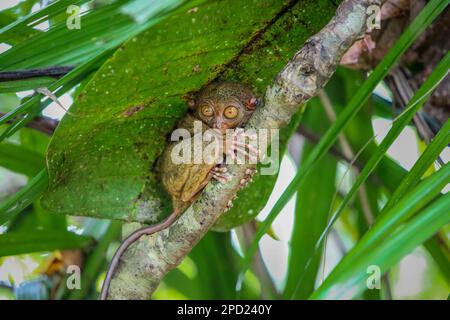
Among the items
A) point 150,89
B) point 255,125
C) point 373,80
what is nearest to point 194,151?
point 150,89

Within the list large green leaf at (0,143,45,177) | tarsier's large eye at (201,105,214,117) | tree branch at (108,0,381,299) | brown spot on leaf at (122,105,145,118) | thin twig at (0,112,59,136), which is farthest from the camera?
large green leaf at (0,143,45,177)

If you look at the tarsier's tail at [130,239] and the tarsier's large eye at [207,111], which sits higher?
the tarsier's large eye at [207,111]

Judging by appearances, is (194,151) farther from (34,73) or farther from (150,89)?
(34,73)

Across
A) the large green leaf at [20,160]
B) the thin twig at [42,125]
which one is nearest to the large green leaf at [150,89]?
the thin twig at [42,125]

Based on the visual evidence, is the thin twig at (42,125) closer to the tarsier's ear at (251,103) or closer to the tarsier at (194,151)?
the tarsier at (194,151)

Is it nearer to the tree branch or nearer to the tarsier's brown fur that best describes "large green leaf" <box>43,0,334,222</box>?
the tarsier's brown fur

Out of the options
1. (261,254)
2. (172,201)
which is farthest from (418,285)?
(172,201)

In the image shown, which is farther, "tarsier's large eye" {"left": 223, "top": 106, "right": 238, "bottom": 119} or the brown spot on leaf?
"tarsier's large eye" {"left": 223, "top": 106, "right": 238, "bottom": 119}

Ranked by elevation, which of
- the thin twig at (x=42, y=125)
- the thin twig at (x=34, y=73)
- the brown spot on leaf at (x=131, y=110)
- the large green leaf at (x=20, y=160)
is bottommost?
the large green leaf at (x=20, y=160)

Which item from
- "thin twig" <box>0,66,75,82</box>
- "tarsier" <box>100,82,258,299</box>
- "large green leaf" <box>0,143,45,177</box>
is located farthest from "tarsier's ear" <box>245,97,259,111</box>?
"large green leaf" <box>0,143,45,177</box>
